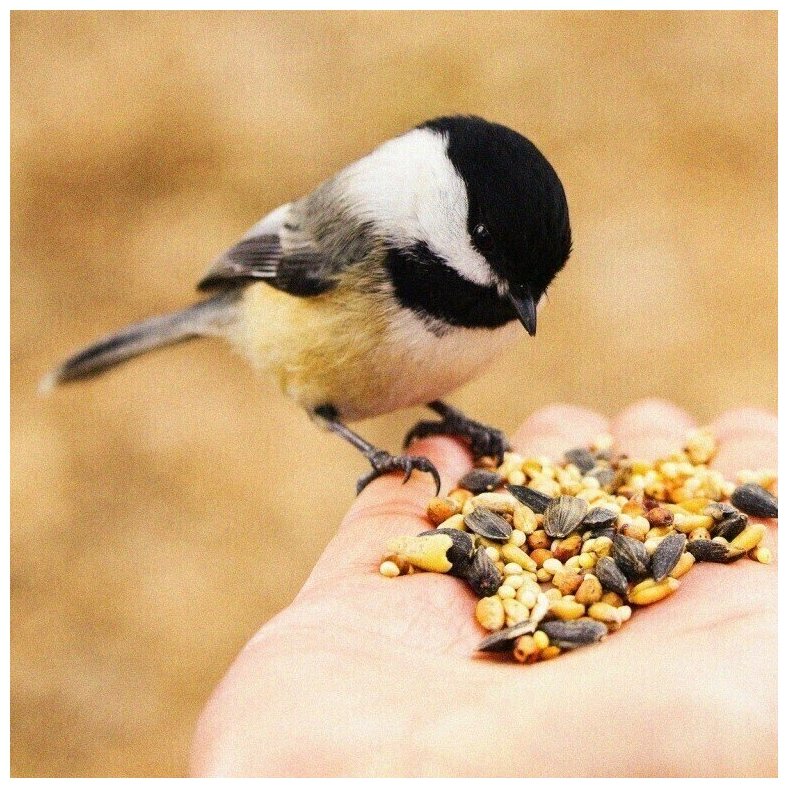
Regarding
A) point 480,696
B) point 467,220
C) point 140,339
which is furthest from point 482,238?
point 140,339

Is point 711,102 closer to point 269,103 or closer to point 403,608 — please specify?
point 269,103

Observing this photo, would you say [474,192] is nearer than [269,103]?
Yes

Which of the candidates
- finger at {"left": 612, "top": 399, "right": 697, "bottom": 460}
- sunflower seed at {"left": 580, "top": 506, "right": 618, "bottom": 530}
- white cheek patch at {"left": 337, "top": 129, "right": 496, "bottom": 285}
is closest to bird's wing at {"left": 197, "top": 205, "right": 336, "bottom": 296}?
white cheek patch at {"left": 337, "top": 129, "right": 496, "bottom": 285}

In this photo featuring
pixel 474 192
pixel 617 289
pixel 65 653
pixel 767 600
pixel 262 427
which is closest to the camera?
pixel 767 600

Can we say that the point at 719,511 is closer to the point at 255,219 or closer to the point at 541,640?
the point at 541,640

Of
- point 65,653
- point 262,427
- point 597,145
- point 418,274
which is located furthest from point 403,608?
point 597,145

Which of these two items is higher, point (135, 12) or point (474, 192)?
point (135, 12)

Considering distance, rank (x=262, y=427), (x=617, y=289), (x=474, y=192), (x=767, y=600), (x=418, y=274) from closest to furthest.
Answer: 1. (x=767, y=600)
2. (x=474, y=192)
3. (x=418, y=274)
4. (x=262, y=427)
5. (x=617, y=289)
